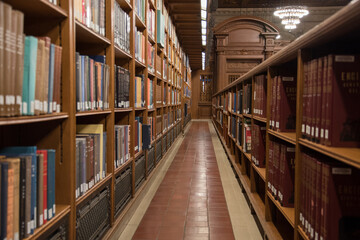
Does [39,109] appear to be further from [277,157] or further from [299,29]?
[299,29]

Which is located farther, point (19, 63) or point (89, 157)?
point (89, 157)

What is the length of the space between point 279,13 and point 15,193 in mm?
10611

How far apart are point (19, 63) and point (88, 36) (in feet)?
3.07

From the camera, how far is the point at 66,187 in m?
1.55

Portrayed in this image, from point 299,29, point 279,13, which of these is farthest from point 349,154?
point 299,29

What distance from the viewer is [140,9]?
348 centimetres

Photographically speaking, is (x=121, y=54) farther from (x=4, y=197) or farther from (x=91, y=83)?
(x=4, y=197)

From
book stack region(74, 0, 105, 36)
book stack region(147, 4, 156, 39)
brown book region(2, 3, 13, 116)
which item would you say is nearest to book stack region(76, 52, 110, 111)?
book stack region(74, 0, 105, 36)

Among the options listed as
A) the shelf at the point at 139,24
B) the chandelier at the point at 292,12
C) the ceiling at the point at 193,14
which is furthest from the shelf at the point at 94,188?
the chandelier at the point at 292,12

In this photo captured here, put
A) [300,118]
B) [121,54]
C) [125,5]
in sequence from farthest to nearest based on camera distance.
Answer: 1. [125,5]
2. [121,54]
3. [300,118]

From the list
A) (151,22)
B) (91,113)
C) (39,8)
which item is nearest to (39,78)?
(39,8)

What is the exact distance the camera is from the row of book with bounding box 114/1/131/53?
247 centimetres

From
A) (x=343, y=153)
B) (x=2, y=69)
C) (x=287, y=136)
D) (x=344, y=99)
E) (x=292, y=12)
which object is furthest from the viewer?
(x=292, y=12)

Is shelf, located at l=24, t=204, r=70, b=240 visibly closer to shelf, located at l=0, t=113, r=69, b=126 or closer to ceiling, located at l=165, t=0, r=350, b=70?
shelf, located at l=0, t=113, r=69, b=126
